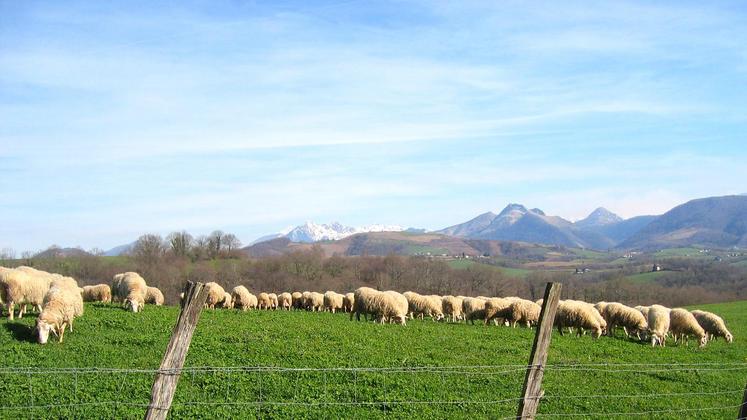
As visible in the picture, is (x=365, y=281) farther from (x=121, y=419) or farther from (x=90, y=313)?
(x=121, y=419)

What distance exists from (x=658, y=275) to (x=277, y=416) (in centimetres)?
15594

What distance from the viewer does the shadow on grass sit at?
19839mm

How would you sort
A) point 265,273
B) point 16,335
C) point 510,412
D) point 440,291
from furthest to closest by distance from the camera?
point 440,291, point 265,273, point 16,335, point 510,412

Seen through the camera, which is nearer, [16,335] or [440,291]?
[16,335]

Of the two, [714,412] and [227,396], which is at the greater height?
[227,396]

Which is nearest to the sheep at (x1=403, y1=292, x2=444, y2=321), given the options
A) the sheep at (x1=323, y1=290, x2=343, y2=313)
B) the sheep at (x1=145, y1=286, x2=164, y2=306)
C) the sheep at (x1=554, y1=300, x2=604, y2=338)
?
the sheep at (x1=554, y1=300, x2=604, y2=338)

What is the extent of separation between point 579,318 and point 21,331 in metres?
25.6

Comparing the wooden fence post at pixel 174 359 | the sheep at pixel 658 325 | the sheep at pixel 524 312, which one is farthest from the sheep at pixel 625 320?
the wooden fence post at pixel 174 359

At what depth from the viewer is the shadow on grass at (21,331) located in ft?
65.1

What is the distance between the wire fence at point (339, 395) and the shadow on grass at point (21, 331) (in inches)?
242

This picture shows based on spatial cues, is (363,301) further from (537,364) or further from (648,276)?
(648,276)

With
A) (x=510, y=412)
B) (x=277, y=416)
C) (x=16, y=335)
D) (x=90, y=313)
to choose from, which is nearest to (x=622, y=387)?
(x=510, y=412)

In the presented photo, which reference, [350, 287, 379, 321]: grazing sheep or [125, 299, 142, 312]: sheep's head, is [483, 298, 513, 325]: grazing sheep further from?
[125, 299, 142, 312]: sheep's head

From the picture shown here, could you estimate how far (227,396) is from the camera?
1308 centimetres
